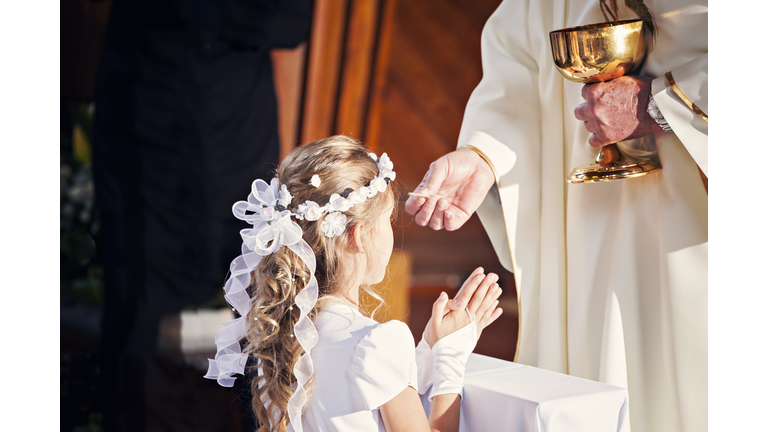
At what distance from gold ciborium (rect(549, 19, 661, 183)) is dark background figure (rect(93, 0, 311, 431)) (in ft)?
5.11

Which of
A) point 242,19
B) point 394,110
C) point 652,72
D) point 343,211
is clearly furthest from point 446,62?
point 343,211

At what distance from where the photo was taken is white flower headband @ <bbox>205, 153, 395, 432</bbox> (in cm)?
102

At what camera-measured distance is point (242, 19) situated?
99.0 inches

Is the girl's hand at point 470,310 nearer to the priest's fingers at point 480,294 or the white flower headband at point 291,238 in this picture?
the priest's fingers at point 480,294

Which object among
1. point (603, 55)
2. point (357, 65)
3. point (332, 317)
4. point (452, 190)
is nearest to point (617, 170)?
point (603, 55)

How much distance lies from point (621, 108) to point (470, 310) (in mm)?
525

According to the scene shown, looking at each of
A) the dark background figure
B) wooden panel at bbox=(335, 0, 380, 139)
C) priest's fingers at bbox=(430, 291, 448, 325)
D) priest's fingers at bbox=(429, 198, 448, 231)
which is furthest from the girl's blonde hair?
wooden panel at bbox=(335, 0, 380, 139)

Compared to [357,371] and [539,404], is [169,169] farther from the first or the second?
[539,404]

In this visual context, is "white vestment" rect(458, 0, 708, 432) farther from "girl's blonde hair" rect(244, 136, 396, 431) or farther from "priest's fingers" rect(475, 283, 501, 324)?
"girl's blonde hair" rect(244, 136, 396, 431)

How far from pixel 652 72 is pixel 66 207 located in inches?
87.9

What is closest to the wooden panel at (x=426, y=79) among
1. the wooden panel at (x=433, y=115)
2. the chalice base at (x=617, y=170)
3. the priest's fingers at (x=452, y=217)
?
the wooden panel at (x=433, y=115)

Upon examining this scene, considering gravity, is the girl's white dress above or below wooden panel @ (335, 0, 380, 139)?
below

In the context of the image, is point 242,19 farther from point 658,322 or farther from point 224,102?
point 658,322

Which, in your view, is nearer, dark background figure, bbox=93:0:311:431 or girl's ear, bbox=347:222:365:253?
girl's ear, bbox=347:222:365:253
